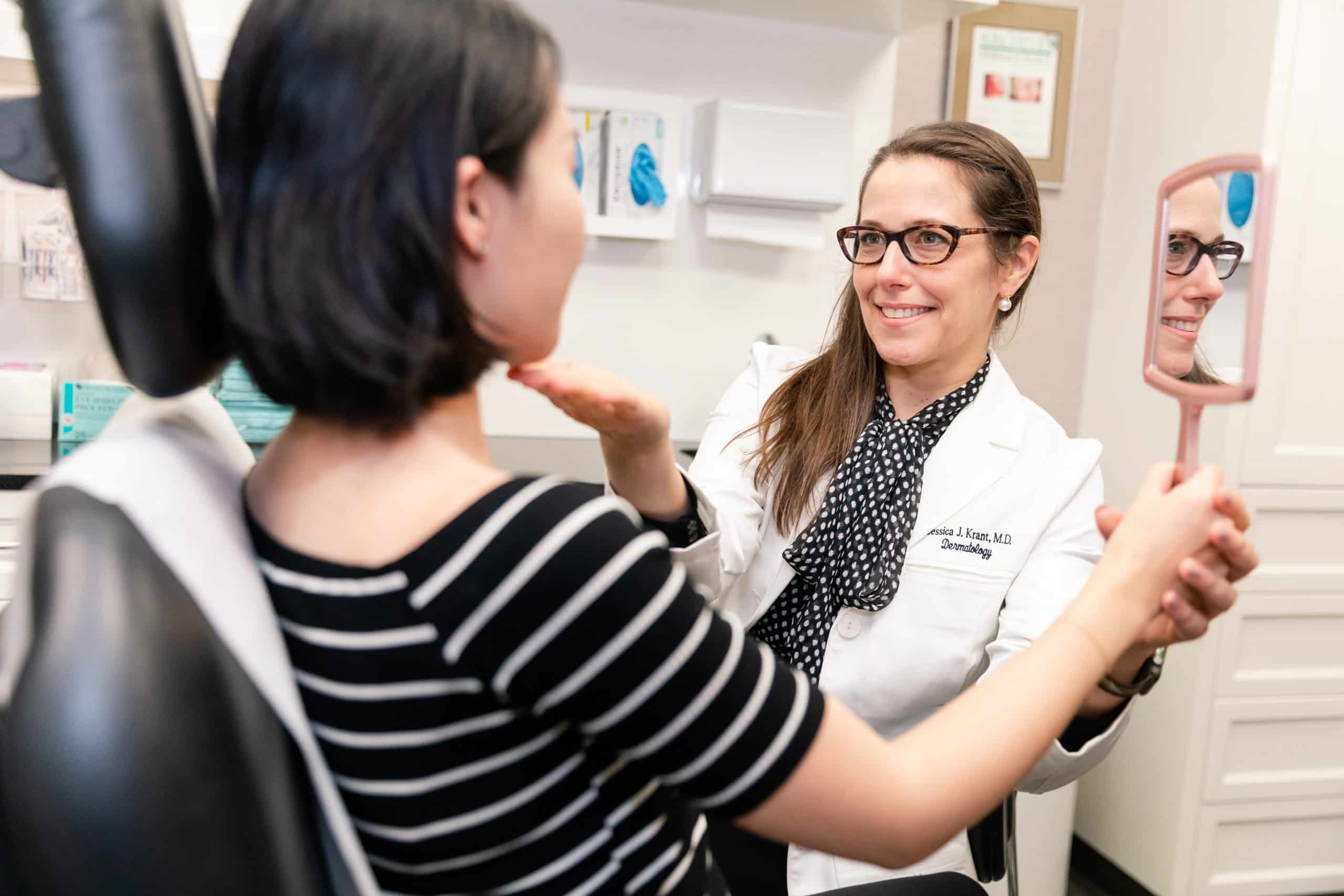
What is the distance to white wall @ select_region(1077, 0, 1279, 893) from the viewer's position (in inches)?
88.0

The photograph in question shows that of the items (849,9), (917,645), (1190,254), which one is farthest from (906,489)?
(849,9)

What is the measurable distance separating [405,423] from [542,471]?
1499 millimetres

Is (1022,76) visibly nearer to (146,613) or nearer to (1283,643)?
(1283,643)

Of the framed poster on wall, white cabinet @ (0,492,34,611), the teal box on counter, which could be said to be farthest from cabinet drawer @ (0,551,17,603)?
the framed poster on wall

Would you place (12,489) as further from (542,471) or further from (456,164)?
(456,164)

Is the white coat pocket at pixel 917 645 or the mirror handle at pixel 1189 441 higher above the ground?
the mirror handle at pixel 1189 441

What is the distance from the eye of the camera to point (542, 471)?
2133 mm

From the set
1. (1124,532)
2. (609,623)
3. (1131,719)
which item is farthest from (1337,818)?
(609,623)

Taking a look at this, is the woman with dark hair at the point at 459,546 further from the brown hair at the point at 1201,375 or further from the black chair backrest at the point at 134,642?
the brown hair at the point at 1201,375

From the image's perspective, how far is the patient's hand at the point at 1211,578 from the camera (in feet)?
2.56

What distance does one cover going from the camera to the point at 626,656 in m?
0.59

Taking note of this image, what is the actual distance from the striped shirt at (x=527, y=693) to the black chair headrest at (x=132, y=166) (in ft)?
0.44

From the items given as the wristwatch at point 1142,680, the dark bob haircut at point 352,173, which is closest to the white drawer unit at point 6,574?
the dark bob haircut at point 352,173

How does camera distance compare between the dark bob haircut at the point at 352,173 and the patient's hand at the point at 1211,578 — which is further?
the patient's hand at the point at 1211,578
